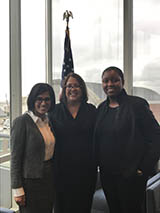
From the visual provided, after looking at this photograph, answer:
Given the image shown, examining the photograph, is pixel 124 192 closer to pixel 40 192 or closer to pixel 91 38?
pixel 40 192

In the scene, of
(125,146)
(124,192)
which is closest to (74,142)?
(125,146)

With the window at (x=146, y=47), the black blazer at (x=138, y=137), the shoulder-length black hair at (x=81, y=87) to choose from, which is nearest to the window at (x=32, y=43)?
the shoulder-length black hair at (x=81, y=87)

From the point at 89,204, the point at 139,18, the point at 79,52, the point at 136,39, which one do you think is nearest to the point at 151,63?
the point at 136,39

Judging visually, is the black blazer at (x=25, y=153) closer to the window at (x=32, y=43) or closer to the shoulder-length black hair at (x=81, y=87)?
the shoulder-length black hair at (x=81, y=87)

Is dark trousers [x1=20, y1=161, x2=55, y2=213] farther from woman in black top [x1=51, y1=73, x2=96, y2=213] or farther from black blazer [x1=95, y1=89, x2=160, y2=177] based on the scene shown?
black blazer [x1=95, y1=89, x2=160, y2=177]

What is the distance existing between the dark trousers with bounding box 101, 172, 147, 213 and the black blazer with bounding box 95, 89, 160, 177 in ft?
0.23

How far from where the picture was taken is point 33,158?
74.5 inches

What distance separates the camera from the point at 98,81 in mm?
3980

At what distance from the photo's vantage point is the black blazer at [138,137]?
6.63 feet

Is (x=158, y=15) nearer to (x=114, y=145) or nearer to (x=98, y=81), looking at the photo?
(x=98, y=81)

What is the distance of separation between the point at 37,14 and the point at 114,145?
2.05m

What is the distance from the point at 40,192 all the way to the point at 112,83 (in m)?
0.97

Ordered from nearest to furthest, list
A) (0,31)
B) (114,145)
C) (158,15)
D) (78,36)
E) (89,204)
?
(114,145) → (89,204) → (0,31) → (78,36) → (158,15)

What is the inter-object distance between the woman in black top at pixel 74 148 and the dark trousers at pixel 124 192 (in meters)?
0.15
